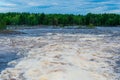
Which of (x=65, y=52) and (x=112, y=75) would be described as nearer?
(x=112, y=75)

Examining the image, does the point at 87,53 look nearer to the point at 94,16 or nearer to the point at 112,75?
the point at 112,75

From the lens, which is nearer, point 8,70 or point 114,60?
point 8,70

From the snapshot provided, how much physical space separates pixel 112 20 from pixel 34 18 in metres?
15.7

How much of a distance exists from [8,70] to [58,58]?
3.18 metres

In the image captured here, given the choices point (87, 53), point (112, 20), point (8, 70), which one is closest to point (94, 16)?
point (112, 20)

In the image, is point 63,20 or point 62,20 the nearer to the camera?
point 62,20

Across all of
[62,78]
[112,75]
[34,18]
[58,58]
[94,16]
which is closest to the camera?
[62,78]

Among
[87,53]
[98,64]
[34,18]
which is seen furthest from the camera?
[34,18]

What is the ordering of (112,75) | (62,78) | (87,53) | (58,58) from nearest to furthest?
(62,78), (112,75), (58,58), (87,53)

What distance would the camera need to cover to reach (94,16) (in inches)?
3391

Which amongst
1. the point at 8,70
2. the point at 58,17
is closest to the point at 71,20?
the point at 58,17

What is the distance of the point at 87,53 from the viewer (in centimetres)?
1905

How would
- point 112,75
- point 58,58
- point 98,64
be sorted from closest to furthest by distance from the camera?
point 112,75 → point 98,64 → point 58,58

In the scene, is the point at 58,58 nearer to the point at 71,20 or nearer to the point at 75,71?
the point at 75,71
